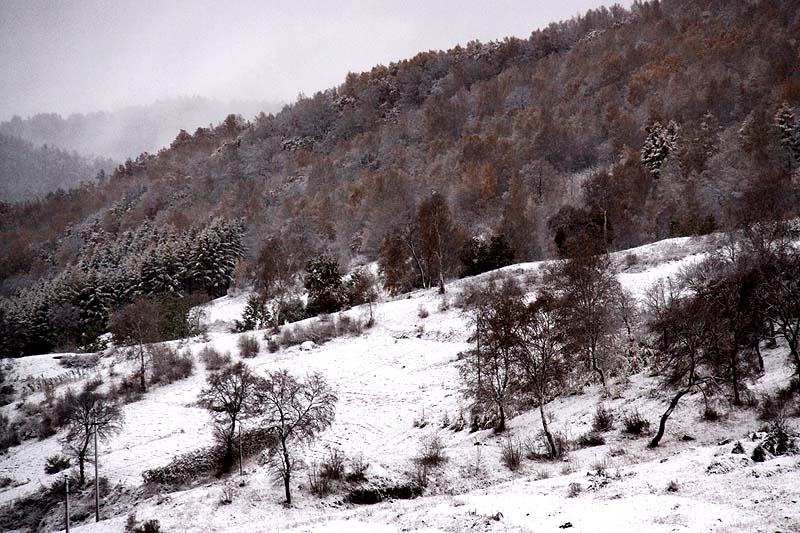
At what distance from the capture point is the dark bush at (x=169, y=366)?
38.5 metres

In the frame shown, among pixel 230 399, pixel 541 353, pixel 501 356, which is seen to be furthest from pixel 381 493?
pixel 230 399

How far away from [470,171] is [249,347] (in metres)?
53.2

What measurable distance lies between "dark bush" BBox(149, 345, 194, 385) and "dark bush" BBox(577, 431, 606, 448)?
30.4 m

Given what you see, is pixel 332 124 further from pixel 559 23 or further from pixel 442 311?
pixel 442 311

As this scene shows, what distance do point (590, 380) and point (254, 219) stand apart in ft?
262

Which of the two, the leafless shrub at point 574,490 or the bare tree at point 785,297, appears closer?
the leafless shrub at point 574,490

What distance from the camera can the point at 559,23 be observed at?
15162 cm

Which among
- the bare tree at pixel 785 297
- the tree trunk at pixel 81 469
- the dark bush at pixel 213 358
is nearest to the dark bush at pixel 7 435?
the tree trunk at pixel 81 469

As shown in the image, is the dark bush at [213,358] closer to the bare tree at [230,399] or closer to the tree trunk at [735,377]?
the bare tree at [230,399]

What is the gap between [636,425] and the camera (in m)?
20.0

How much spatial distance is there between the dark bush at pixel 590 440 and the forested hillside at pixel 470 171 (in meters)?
13.1

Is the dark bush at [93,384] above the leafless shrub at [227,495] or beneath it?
above

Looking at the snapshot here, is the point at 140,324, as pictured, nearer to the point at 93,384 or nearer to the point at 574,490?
the point at 93,384

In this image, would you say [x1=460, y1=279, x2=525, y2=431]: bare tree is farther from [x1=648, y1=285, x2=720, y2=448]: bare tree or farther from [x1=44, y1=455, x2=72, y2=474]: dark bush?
[x1=44, y1=455, x2=72, y2=474]: dark bush
